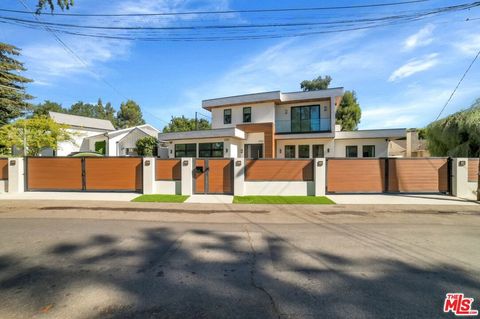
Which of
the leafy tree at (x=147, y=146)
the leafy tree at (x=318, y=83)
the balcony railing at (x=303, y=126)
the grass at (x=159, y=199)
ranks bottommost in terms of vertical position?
the grass at (x=159, y=199)

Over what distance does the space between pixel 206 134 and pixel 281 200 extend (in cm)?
1112

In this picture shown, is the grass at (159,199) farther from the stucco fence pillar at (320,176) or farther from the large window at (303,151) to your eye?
the large window at (303,151)

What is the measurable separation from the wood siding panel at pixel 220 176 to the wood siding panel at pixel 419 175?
8.41 m

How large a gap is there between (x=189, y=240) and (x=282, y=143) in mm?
17495

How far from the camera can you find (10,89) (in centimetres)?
2388

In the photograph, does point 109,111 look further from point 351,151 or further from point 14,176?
point 351,151

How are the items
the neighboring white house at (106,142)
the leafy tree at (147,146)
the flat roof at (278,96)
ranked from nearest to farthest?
the flat roof at (278,96)
the neighboring white house at (106,142)
the leafy tree at (147,146)

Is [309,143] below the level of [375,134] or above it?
below

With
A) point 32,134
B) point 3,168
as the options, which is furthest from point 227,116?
point 3,168

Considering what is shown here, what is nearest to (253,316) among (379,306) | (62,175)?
(379,306)

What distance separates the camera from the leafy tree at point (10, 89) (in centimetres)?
2367

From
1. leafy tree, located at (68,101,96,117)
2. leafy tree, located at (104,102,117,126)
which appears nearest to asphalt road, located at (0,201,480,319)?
leafy tree, located at (104,102,117,126)

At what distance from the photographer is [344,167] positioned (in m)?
12.7

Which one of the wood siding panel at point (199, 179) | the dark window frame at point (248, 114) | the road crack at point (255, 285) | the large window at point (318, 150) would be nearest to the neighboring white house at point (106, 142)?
the dark window frame at point (248, 114)
